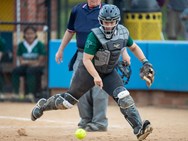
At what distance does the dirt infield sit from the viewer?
9.14 meters

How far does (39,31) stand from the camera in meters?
14.1

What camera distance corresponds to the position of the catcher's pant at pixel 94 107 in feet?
32.1

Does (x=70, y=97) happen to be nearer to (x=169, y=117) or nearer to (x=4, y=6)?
(x=169, y=117)

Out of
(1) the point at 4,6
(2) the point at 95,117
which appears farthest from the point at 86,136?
(1) the point at 4,6

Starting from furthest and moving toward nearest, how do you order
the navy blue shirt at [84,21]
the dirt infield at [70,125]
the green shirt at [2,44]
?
the green shirt at [2,44] → the navy blue shirt at [84,21] → the dirt infield at [70,125]

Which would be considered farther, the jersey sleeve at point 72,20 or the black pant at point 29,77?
the black pant at point 29,77

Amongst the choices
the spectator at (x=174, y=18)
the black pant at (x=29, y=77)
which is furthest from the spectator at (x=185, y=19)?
the black pant at (x=29, y=77)

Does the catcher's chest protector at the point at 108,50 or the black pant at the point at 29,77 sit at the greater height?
the catcher's chest protector at the point at 108,50

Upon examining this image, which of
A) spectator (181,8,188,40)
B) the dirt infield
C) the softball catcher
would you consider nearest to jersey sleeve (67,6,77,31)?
the softball catcher

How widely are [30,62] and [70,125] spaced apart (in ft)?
11.0

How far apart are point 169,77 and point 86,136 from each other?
13.0ft

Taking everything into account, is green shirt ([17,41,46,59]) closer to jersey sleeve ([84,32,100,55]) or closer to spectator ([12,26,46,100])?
spectator ([12,26,46,100])

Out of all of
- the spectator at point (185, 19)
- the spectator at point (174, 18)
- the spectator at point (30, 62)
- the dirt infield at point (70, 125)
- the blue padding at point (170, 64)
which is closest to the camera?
the dirt infield at point (70, 125)

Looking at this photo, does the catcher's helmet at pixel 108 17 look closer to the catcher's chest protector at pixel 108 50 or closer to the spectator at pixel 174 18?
the catcher's chest protector at pixel 108 50
